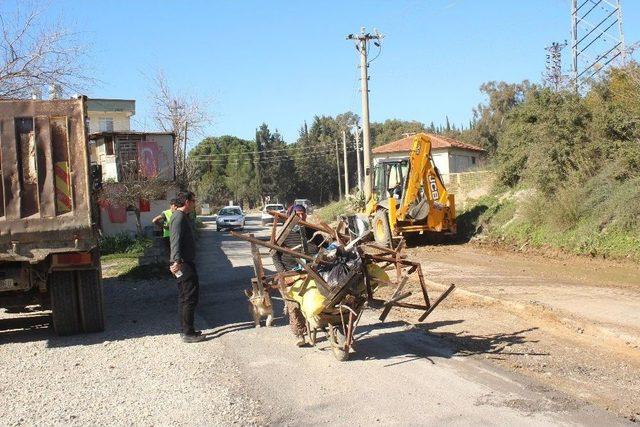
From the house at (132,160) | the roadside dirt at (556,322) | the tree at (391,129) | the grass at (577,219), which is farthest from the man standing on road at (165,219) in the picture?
the tree at (391,129)

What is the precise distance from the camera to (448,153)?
164 feet

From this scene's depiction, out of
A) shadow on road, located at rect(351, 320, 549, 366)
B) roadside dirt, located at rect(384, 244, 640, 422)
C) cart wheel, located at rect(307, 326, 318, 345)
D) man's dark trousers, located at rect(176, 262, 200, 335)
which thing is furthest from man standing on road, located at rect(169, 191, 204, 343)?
roadside dirt, located at rect(384, 244, 640, 422)

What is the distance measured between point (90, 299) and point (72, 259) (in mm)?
837

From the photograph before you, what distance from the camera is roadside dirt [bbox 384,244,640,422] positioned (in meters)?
5.87

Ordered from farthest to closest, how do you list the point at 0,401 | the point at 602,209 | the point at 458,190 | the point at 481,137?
the point at 481,137
the point at 458,190
the point at 602,209
the point at 0,401

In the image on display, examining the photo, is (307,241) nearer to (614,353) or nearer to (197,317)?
(197,317)

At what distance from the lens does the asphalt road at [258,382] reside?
5.05 meters

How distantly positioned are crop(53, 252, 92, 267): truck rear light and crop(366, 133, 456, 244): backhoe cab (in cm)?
1194

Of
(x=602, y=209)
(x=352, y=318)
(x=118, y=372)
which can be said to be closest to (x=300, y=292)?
(x=352, y=318)

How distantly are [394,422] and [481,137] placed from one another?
6247 centimetres

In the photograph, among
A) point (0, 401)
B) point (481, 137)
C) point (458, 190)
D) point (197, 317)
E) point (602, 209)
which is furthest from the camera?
point (481, 137)

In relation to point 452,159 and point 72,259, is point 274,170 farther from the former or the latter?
point 72,259

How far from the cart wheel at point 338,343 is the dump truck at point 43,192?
321 cm

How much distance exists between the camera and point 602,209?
15.9 metres
